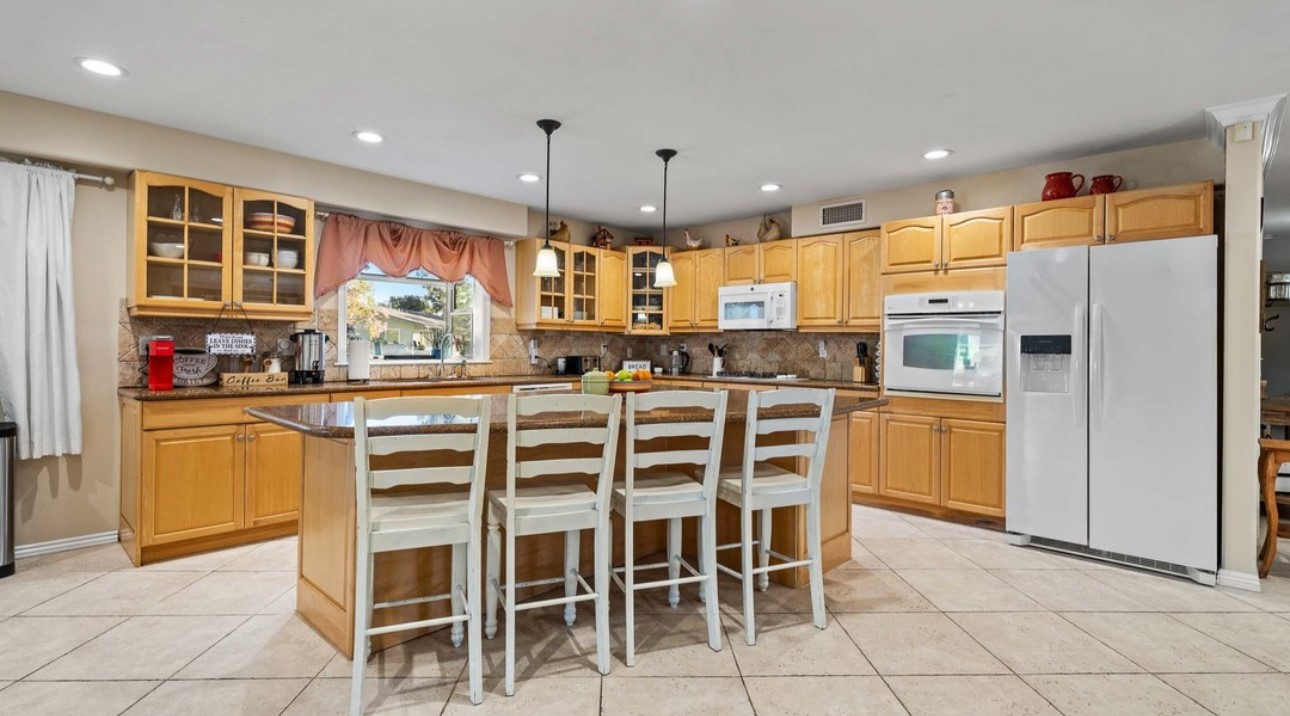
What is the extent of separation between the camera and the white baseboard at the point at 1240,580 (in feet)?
10.3

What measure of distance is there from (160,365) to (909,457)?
4.78 m

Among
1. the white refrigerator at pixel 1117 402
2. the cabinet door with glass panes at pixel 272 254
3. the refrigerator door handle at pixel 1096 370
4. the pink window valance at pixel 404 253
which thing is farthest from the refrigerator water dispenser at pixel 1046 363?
the cabinet door with glass panes at pixel 272 254

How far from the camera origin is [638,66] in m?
2.85

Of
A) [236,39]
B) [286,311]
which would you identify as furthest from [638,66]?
[286,311]

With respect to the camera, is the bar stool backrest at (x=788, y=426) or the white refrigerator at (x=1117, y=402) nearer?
the bar stool backrest at (x=788, y=426)

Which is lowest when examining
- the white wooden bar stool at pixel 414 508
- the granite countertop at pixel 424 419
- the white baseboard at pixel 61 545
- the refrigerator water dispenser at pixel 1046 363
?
the white baseboard at pixel 61 545

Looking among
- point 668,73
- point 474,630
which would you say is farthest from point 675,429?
point 668,73

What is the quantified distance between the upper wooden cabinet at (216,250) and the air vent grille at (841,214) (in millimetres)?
3935

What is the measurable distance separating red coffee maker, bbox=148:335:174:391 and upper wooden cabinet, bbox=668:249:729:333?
4.00 metres

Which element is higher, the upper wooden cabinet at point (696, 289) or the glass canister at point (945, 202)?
the glass canister at point (945, 202)

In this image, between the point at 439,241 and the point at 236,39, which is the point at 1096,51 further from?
the point at 439,241

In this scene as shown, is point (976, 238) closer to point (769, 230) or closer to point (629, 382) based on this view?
point (769, 230)

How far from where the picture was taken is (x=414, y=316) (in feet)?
17.3

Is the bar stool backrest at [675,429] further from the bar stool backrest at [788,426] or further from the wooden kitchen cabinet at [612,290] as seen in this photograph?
the wooden kitchen cabinet at [612,290]
